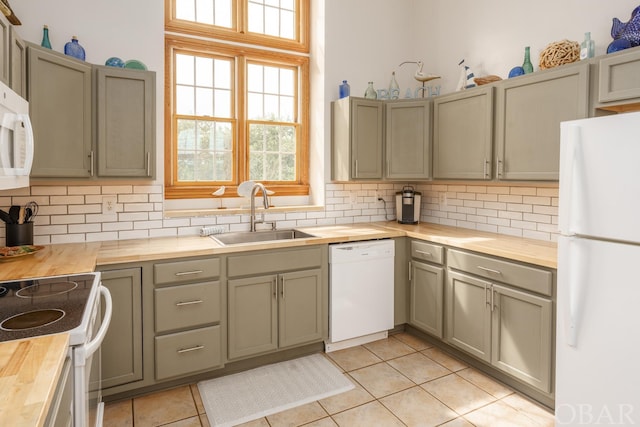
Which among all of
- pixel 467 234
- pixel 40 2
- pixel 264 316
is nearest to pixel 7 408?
pixel 264 316

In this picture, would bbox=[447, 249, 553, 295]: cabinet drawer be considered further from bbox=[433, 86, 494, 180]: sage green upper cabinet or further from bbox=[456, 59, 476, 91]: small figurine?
bbox=[456, 59, 476, 91]: small figurine

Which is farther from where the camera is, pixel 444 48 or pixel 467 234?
pixel 444 48

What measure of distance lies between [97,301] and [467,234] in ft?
9.14

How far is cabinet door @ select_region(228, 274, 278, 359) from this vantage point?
2869 mm

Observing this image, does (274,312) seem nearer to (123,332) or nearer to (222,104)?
(123,332)

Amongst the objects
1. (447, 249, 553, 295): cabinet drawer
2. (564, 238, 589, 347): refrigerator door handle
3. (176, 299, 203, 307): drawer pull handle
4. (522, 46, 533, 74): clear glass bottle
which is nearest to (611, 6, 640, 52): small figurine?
(522, 46, 533, 74): clear glass bottle

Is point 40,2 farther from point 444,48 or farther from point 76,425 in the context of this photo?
point 444,48

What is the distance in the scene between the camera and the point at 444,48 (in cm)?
396

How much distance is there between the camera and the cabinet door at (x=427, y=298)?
128 inches

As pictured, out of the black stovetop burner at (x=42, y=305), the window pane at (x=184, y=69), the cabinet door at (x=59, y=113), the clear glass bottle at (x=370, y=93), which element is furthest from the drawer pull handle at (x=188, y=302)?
the clear glass bottle at (x=370, y=93)

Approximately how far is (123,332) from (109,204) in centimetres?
101

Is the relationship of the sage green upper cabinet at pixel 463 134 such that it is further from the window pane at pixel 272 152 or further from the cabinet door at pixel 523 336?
the window pane at pixel 272 152

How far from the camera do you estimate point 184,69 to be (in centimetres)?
352

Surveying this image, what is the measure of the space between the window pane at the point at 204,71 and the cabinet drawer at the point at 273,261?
1715mm
